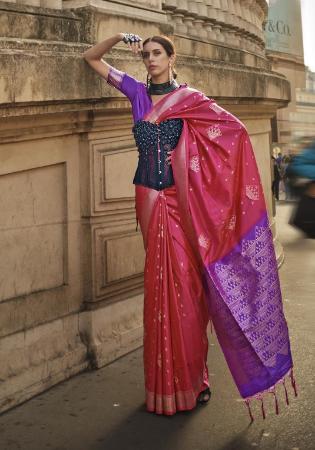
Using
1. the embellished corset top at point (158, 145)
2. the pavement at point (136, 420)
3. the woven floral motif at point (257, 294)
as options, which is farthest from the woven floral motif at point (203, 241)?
the pavement at point (136, 420)

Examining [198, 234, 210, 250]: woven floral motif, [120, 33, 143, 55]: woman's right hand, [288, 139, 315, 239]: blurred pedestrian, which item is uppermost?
[120, 33, 143, 55]: woman's right hand

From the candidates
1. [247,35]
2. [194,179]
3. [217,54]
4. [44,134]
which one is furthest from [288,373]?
[247,35]

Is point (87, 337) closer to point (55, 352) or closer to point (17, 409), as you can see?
point (55, 352)

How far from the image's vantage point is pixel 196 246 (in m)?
4.02

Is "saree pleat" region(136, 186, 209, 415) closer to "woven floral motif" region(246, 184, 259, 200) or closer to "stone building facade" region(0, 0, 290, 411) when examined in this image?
"woven floral motif" region(246, 184, 259, 200)

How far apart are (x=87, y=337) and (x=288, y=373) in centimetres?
122

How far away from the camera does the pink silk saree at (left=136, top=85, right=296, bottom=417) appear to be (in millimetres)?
3971

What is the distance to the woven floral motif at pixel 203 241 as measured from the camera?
4.00m

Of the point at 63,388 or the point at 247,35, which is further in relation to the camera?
the point at 247,35

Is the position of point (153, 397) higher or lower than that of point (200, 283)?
lower

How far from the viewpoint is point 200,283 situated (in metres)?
4.08

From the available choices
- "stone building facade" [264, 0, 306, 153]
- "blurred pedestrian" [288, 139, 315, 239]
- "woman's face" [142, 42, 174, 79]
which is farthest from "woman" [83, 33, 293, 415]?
"stone building facade" [264, 0, 306, 153]

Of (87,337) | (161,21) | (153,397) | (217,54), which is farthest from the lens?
(217,54)

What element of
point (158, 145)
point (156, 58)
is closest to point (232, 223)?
point (158, 145)
